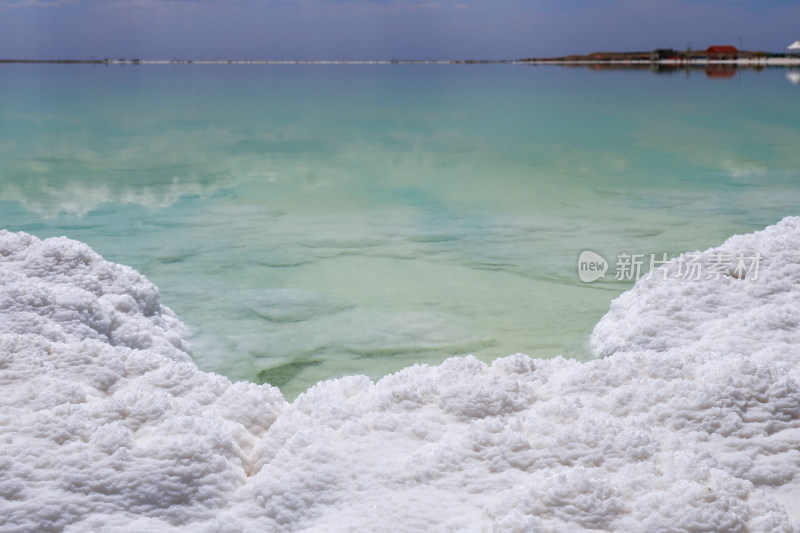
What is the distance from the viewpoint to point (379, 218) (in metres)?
4.97

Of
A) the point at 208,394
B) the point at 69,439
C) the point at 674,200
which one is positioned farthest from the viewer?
the point at 674,200

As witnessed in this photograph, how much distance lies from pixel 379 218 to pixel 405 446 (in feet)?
11.7

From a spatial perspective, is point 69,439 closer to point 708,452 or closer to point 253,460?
point 253,460

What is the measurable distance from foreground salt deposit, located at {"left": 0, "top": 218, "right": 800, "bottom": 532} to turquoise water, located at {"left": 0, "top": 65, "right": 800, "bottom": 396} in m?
0.90

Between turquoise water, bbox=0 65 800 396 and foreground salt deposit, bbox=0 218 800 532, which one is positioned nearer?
foreground salt deposit, bbox=0 218 800 532

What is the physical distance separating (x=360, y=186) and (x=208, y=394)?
463 centimetres

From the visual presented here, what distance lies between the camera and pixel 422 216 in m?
5.02

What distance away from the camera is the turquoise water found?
2955 millimetres

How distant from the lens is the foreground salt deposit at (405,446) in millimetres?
1227

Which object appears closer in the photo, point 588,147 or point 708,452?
point 708,452

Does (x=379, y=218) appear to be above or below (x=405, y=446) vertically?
above

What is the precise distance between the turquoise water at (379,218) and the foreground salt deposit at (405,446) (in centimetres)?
90

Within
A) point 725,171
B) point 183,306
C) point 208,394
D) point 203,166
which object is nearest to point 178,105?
point 203,166

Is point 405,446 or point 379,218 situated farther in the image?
point 379,218
